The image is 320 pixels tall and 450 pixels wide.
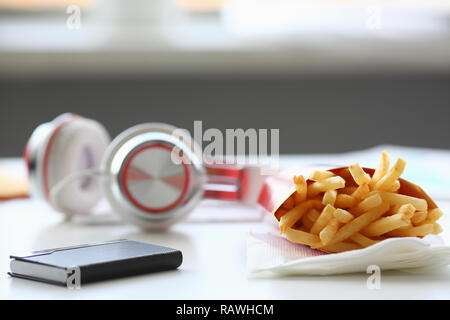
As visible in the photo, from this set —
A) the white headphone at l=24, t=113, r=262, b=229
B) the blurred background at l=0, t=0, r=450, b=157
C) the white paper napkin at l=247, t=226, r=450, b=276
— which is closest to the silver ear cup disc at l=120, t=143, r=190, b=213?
the white headphone at l=24, t=113, r=262, b=229

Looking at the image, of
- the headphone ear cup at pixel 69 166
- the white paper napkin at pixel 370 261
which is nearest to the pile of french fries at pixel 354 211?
the white paper napkin at pixel 370 261

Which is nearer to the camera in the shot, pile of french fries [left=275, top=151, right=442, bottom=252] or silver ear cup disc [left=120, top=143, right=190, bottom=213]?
pile of french fries [left=275, top=151, right=442, bottom=252]

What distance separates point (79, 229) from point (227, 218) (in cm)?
21

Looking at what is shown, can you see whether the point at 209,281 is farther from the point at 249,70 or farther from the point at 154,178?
the point at 249,70

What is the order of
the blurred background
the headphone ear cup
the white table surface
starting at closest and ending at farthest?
the white table surface, the headphone ear cup, the blurred background

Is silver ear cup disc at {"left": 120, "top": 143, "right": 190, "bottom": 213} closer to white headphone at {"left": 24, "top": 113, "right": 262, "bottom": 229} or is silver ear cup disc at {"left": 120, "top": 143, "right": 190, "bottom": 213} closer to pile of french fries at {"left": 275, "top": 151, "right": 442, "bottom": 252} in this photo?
white headphone at {"left": 24, "top": 113, "right": 262, "bottom": 229}

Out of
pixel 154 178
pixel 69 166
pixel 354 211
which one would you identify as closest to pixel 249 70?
pixel 69 166

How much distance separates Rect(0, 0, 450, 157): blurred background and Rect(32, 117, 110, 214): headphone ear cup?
4.49ft

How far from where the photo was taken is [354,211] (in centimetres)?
65

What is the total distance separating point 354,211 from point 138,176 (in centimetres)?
33

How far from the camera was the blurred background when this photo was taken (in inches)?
92.8

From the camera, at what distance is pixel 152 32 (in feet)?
7.88
